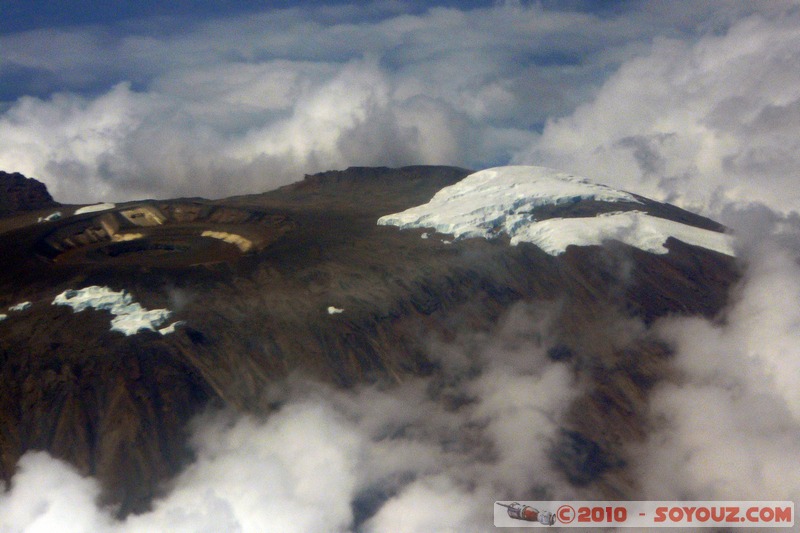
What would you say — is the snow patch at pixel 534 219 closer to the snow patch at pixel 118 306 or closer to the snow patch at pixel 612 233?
the snow patch at pixel 612 233

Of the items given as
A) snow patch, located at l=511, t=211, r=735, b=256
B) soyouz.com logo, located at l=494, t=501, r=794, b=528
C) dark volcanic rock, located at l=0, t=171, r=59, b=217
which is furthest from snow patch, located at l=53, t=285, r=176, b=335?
dark volcanic rock, located at l=0, t=171, r=59, b=217

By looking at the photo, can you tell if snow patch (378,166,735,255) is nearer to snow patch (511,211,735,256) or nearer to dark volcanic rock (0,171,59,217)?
snow patch (511,211,735,256)

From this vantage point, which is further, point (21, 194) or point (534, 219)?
point (21, 194)

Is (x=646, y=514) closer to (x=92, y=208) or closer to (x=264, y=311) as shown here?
(x=264, y=311)

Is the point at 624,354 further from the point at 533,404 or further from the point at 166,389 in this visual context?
the point at 166,389

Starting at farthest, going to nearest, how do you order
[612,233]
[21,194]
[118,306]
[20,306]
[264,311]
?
[21,194]
[612,233]
[264,311]
[118,306]
[20,306]

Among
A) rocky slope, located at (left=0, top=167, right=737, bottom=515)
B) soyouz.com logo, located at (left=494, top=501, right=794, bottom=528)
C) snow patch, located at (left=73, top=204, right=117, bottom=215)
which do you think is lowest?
soyouz.com logo, located at (left=494, top=501, right=794, bottom=528)

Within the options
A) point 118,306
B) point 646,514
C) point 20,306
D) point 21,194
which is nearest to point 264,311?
point 118,306

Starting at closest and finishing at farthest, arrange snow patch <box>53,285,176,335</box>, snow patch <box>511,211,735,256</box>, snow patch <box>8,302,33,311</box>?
snow patch <box>53,285,176,335</box> < snow patch <box>8,302,33,311</box> < snow patch <box>511,211,735,256</box>
